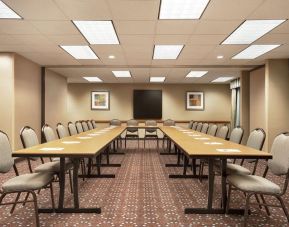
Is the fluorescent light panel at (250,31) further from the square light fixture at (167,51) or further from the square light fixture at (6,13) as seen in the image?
A: the square light fixture at (6,13)

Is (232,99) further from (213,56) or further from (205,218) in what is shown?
(205,218)

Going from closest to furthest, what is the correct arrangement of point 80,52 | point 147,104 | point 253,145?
1. point 253,145
2. point 80,52
3. point 147,104

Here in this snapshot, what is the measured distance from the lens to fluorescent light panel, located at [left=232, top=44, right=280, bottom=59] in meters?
6.10

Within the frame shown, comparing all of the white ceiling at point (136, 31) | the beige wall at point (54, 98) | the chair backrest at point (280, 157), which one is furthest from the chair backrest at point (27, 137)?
the beige wall at point (54, 98)

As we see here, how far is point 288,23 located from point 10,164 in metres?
4.41

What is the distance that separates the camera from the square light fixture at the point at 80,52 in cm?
619

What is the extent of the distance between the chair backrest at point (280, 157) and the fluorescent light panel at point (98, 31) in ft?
10.0

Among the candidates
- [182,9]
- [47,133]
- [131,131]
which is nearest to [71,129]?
[47,133]

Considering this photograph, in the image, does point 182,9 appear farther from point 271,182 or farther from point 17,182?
point 17,182

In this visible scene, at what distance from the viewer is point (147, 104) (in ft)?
42.0

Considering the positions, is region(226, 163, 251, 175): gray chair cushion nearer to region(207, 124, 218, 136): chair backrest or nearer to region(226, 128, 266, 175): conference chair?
region(226, 128, 266, 175): conference chair

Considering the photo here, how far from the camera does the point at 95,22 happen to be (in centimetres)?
448

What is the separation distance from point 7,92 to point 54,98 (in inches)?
116

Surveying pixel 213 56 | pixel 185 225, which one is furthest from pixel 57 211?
pixel 213 56
